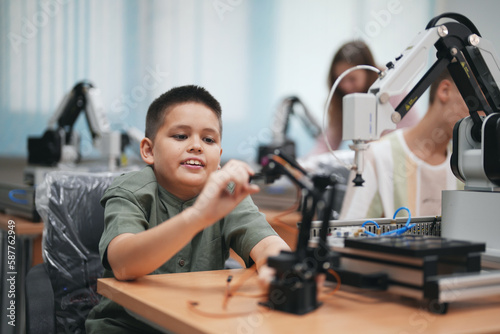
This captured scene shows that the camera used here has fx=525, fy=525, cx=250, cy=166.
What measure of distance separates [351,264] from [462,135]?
47 cm

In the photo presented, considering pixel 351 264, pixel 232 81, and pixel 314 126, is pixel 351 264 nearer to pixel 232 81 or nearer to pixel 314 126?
pixel 314 126

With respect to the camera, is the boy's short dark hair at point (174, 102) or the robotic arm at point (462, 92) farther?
the boy's short dark hair at point (174, 102)

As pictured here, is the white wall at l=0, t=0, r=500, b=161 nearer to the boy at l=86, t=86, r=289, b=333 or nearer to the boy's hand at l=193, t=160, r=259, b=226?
the boy at l=86, t=86, r=289, b=333

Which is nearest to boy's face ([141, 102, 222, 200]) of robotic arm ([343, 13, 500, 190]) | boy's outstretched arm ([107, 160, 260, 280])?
boy's outstretched arm ([107, 160, 260, 280])

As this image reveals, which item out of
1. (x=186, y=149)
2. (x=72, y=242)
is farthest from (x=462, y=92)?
(x=72, y=242)

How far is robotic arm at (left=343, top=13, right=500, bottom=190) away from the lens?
1021 mm

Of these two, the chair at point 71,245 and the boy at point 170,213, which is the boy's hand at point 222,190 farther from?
the chair at point 71,245

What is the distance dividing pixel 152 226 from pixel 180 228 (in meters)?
0.27

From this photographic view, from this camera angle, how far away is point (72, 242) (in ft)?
4.58

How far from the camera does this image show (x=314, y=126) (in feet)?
10.1

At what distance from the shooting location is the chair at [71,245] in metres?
1.36

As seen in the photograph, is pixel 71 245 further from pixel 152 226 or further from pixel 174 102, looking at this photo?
pixel 174 102

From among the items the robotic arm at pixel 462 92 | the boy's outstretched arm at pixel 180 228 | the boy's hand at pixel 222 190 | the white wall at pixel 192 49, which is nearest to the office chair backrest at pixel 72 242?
the boy's outstretched arm at pixel 180 228

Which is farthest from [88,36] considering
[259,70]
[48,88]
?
[259,70]
